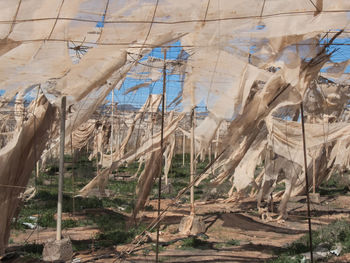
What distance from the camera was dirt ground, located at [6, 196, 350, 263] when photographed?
7.06m

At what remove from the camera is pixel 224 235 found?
9148mm

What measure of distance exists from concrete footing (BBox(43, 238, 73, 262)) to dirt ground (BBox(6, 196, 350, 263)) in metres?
0.71

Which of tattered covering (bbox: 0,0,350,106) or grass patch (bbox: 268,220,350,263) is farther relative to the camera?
grass patch (bbox: 268,220,350,263)

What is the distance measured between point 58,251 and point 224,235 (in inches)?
175

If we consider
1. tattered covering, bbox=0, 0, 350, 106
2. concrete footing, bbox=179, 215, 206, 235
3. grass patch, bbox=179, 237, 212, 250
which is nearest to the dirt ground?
grass patch, bbox=179, 237, 212, 250

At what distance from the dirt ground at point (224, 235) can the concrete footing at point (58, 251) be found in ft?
2.34

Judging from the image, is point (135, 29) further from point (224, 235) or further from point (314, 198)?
point (314, 198)

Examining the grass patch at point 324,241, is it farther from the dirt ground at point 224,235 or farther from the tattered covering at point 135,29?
the tattered covering at point 135,29

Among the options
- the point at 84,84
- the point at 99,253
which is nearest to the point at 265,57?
the point at 84,84

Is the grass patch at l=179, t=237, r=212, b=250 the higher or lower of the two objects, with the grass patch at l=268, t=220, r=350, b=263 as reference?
lower

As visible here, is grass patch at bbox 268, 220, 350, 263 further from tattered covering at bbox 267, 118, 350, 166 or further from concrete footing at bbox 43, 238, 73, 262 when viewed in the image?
concrete footing at bbox 43, 238, 73, 262

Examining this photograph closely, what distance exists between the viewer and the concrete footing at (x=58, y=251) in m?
6.05

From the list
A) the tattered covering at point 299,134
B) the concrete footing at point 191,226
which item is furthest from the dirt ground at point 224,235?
the tattered covering at point 299,134

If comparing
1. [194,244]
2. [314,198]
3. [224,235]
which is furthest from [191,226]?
[314,198]
